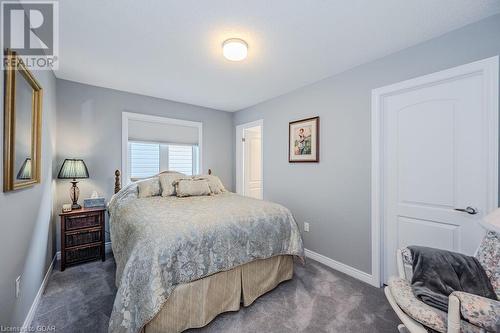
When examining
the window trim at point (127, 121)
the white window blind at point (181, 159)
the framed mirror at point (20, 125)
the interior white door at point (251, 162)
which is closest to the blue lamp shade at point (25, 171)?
the framed mirror at point (20, 125)

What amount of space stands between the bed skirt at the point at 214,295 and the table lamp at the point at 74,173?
2120mm

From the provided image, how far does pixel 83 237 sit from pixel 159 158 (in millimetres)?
1539

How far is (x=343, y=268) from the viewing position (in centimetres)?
264

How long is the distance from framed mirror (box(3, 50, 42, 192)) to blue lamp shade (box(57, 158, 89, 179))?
863mm

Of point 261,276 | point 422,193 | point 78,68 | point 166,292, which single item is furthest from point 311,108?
point 78,68

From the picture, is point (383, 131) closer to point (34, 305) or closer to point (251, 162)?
point (251, 162)

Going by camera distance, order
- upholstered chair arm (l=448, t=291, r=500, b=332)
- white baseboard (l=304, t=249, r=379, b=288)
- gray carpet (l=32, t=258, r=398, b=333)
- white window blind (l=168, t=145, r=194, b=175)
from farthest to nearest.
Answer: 1. white window blind (l=168, t=145, r=194, b=175)
2. white baseboard (l=304, t=249, r=379, b=288)
3. gray carpet (l=32, t=258, r=398, b=333)
4. upholstered chair arm (l=448, t=291, r=500, b=332)

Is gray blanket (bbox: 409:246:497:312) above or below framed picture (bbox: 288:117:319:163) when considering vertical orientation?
below

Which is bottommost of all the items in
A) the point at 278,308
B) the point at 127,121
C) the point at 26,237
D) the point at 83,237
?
the point at 278,308

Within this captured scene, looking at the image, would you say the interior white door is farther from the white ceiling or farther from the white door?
the white door

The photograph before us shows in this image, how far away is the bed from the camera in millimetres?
1429

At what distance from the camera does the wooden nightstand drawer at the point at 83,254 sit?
2.65 metres

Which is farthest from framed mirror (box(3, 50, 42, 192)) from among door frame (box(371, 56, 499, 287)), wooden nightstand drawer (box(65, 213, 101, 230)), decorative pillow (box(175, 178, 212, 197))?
door frame (box(371, 56, 499, 287))

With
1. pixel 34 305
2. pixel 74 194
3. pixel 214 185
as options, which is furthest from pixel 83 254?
pixel 214 185
